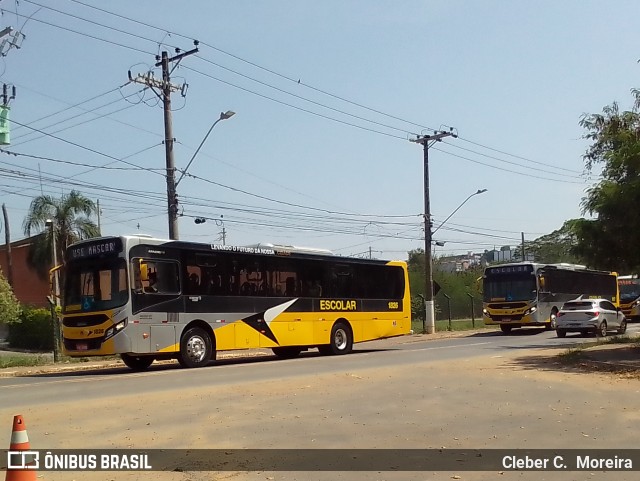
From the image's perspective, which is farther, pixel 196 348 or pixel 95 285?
pixel 196 348

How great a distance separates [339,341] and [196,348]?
6.18 meters

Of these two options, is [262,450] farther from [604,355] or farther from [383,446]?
[604,355]

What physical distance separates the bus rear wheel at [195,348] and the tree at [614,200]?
34.1 feet

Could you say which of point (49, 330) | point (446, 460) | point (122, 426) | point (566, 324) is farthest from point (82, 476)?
point (49, 330)

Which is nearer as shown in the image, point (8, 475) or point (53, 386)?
point (8, 475)

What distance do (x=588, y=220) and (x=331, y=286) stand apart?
27.6 feet

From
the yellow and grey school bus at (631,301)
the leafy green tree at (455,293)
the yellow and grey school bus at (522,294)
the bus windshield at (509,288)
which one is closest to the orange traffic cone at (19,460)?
the yellow and grey school bus at (522,294)

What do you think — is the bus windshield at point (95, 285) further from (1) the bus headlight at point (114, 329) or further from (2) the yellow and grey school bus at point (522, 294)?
(2) the yellow and grey school bus at point (522, 294)

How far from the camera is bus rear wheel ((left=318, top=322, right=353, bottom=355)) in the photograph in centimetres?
2514

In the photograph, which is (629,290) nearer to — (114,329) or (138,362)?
(138,362)

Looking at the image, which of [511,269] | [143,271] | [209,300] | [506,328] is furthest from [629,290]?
[143,271]

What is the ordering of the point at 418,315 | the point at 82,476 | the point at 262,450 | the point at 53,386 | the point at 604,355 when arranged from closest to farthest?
1. the point at 82,476
2. the point at 262,450
3. the point at 53,386
4. the point at 604,355
5. the point at 418,315

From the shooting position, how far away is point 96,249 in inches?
771

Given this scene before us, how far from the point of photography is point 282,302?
76.9 ft
